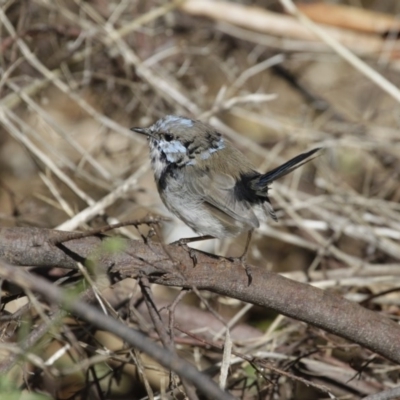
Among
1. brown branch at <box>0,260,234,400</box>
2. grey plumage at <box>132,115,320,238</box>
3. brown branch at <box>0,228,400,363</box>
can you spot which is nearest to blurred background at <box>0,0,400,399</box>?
grey plumage at <box>132,115,320,238</box>

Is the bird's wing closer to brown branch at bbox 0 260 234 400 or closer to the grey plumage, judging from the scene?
the grey plumage

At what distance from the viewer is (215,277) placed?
3064mm

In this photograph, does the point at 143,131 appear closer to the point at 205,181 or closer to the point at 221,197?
the point at 205,181

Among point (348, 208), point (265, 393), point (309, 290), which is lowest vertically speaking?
point (265, 393)

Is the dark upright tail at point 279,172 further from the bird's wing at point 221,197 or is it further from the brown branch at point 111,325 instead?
the brown branch at point 111,325

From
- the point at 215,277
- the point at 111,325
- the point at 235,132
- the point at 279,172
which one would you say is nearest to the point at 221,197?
the point at 279,172

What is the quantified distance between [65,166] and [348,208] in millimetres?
2108

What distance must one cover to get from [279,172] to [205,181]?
1.45ft

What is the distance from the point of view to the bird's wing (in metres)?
3.54

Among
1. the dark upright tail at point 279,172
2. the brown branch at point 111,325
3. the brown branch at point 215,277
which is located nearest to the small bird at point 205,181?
the dark upright tail at point 279,172

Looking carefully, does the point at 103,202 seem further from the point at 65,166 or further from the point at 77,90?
the point at 77,90

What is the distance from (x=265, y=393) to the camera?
384 centimetres

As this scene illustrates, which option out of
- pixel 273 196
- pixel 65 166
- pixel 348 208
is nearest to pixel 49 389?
pixel 65 166

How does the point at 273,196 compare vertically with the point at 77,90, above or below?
below
